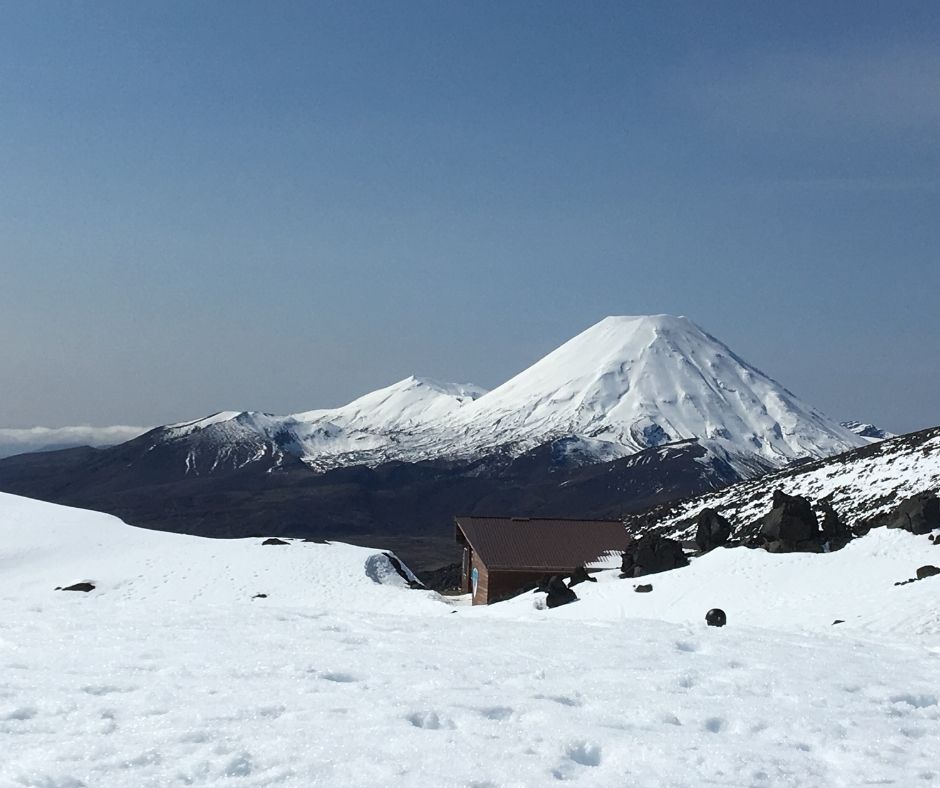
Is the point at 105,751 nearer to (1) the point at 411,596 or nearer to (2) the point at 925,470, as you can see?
(1) the point at 411,596

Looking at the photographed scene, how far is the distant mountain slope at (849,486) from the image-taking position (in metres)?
46.6

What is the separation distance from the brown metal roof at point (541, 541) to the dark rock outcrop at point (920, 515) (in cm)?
1553

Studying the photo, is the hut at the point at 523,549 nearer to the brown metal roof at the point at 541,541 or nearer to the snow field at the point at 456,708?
the brown metal roof at the point at 541,541

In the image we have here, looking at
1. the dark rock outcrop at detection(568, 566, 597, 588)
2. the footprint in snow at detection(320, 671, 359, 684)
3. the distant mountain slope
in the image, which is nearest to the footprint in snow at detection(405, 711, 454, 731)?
the footprint in snow at detection(320, 671, 359, 684)

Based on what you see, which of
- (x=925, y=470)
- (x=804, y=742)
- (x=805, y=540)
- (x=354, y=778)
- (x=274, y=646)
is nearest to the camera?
(x=354, y=778)

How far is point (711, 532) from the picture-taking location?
1481 inches

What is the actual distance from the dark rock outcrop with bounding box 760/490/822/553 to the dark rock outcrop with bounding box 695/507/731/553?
264 inches

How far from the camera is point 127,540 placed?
147ft

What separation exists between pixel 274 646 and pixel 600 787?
6475mm

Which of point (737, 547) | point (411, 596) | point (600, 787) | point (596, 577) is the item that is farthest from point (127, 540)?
point (600, 787)

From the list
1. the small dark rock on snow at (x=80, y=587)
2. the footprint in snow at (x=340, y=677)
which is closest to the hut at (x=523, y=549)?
the small dark rock on snow at (x=80, y=587)

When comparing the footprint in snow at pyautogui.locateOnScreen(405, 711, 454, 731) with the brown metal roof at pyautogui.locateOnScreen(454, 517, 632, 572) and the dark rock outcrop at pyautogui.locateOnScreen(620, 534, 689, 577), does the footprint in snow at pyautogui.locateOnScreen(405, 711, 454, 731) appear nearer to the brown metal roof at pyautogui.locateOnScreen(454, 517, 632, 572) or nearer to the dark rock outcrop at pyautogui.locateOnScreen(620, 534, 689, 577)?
the dark rock outcrop at pyautogui.locateOnScreen(620, 534, 689, 577)

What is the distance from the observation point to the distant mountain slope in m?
46.6

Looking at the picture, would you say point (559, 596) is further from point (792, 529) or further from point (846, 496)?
point (846, 496)
